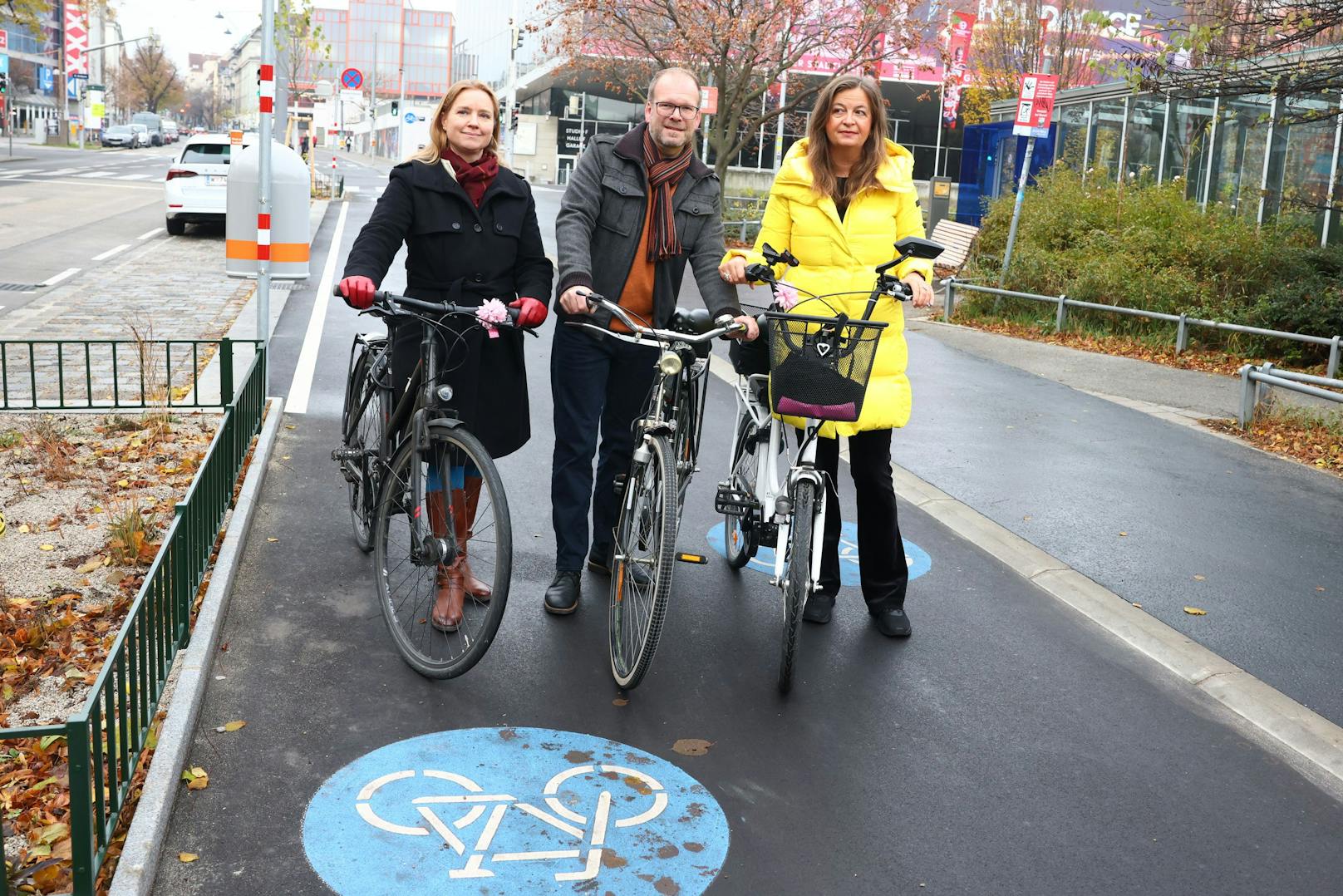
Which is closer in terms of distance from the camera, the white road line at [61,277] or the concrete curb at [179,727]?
the concrete curb at [179,727]

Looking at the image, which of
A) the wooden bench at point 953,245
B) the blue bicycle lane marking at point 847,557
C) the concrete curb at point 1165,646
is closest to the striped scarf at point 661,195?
the blue bicycle lane marking at point 847,557

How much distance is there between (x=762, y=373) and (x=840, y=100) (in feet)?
3.60

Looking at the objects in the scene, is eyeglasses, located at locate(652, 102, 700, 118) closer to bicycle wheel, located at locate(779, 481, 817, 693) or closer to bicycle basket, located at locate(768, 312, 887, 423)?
bicycle basket, located at locate(768, 312, 887, 423)

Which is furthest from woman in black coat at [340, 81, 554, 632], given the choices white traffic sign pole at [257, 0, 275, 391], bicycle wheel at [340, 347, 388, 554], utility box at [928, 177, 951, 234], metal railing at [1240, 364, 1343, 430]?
utility box at [928, 177, 951, 234]

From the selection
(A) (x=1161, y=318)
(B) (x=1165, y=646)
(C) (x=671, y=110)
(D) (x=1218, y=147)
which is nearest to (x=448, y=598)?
(C) (x=671, y=110)

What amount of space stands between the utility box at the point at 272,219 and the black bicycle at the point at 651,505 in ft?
15.8

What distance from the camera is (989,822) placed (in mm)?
3777

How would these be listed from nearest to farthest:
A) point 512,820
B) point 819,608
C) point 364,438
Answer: point 512,820 < point 819,608 < point 364,438

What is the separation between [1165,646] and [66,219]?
78.5ft

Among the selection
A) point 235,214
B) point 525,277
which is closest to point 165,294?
point 235,214

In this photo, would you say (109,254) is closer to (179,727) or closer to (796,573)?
(179,727)

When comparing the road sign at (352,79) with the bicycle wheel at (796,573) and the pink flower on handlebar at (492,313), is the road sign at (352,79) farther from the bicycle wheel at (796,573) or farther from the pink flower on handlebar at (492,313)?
the bicycle wheel at (796,573)

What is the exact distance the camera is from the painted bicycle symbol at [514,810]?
11.3 feet

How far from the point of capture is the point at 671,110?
491 cm
